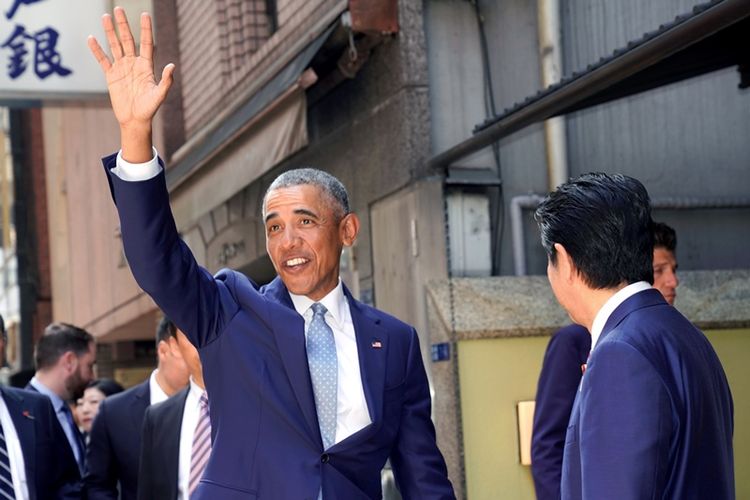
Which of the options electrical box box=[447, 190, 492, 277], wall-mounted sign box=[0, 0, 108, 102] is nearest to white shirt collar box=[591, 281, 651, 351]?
electrical box box=[447, 190, 492, 277]

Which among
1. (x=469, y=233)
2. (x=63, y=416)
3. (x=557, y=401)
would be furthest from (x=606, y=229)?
(x=63, y=416)

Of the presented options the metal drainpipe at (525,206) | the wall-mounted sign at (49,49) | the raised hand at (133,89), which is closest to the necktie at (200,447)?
the raised hand at (133,89)

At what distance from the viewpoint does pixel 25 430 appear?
6211 mm

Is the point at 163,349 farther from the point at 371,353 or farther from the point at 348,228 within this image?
the point at 371,353

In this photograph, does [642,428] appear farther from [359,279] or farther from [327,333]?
[359,279]

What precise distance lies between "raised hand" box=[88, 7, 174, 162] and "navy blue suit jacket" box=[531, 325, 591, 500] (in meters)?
2.22

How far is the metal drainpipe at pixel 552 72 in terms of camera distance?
7.94 m

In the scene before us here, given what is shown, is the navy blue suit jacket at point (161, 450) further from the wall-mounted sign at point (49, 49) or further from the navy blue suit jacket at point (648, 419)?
the wall-mounted sign at point (49, 49)

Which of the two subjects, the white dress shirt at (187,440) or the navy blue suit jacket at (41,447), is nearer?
the white dress shirt at (187,440)

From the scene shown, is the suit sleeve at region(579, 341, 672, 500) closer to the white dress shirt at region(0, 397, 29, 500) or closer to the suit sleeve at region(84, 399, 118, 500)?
the white dress shirt at region(0, 397, 29, 500)

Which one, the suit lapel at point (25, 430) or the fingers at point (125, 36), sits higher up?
the fingers at point (125, 36)

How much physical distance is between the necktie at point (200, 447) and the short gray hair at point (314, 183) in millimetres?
1651

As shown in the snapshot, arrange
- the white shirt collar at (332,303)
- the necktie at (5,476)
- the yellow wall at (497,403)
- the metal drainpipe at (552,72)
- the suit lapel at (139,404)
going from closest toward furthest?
the white shirt collar at (332,303) < the necktie at (5,476) < the suit lapel at (139,404) < the yellow wall at (497,403) < the metal drainpipe at (552,72)

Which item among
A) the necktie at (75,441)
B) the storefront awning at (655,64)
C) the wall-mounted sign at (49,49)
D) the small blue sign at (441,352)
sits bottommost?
the necktie at (75,441)
